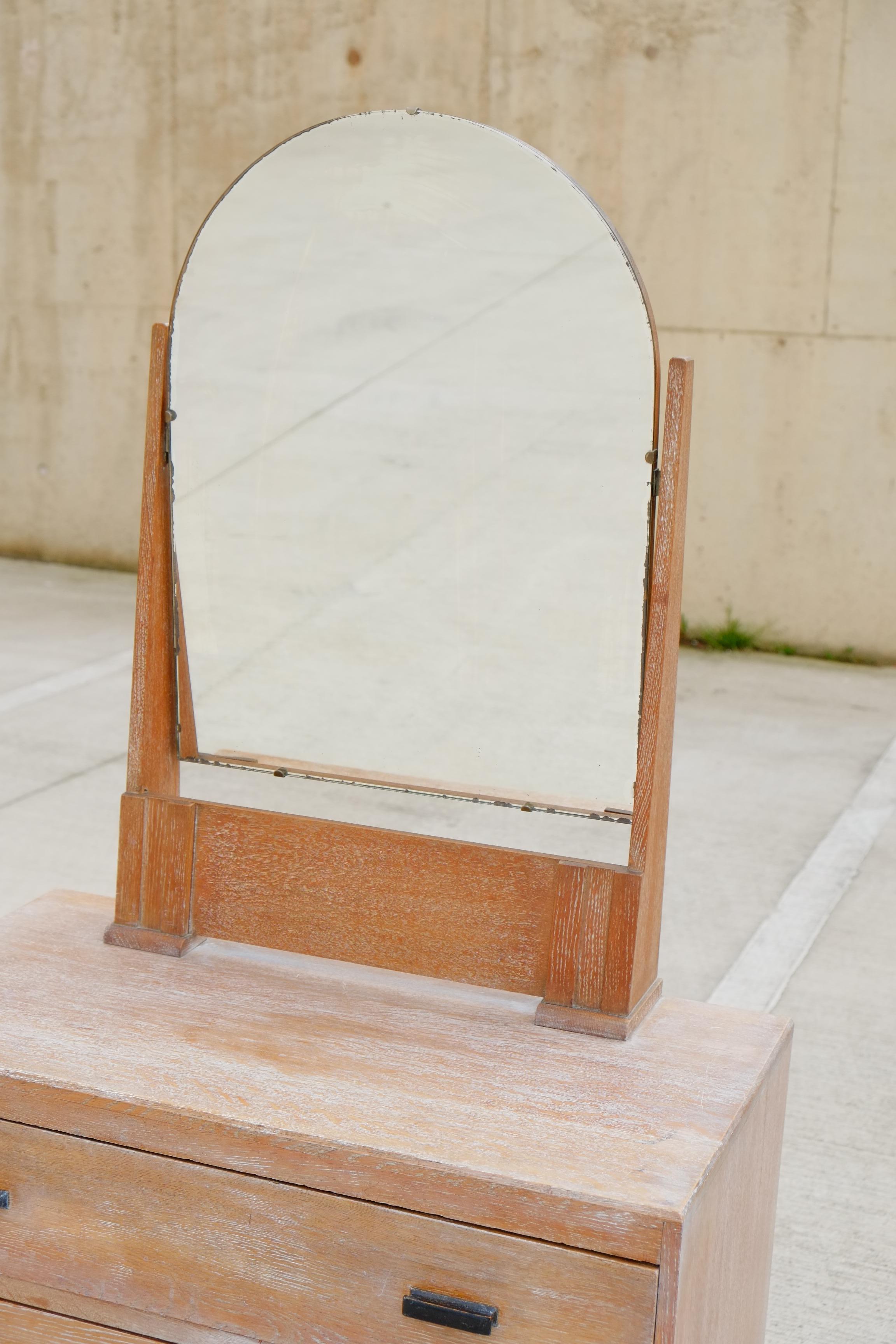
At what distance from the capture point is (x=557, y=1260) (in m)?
1.15

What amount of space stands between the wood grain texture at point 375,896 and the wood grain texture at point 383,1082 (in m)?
0.04

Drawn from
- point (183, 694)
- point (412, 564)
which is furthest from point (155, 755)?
point (412, 564)

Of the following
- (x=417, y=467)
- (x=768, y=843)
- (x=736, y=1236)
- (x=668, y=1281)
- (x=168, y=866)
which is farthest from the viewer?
(x=768, y=843)

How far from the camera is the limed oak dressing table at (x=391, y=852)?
1.22 metres

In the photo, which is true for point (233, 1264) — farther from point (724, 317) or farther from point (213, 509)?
point (724, 317)

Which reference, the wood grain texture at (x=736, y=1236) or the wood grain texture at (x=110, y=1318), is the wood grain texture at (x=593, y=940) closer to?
the wood grain texture at (x=736, y=1236)

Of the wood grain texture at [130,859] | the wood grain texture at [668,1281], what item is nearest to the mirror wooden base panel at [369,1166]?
the wood grain texture at [668,1281]

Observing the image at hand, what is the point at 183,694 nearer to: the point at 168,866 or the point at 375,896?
the point at 168,866

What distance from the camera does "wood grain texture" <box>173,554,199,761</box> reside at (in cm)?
159

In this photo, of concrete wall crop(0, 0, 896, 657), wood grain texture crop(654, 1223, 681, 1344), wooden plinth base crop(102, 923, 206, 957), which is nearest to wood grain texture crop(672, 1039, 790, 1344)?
wood grain texture crop(654, 1223, 681, 1344)

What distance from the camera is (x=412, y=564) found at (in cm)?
150

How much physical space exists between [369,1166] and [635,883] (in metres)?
0.39

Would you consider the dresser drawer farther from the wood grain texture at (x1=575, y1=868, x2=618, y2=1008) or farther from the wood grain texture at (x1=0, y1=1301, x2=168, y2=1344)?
the wood grain texture at (x1=575, y1=868, x2=618, y2=1008)

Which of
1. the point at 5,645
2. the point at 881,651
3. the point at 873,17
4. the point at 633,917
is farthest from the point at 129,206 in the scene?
the point at 633,917
